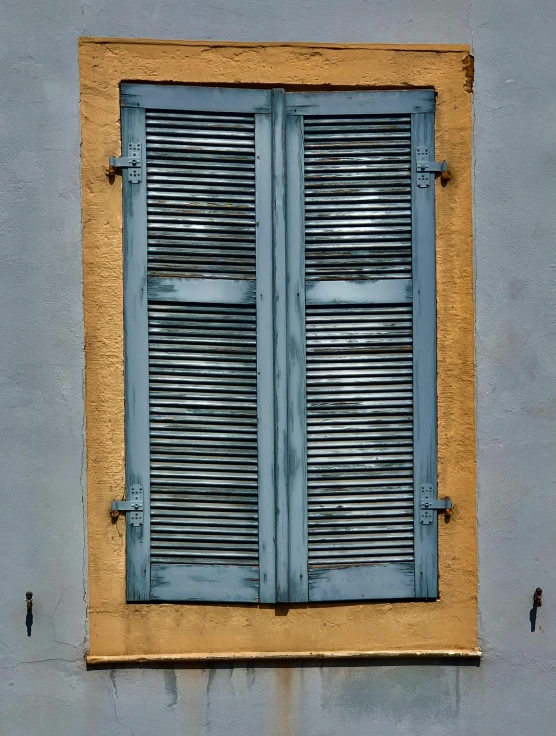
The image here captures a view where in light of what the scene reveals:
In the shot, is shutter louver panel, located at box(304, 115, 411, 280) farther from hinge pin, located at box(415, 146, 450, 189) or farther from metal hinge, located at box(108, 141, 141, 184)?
metal hinge, located at box(108, 141, 141, 184)

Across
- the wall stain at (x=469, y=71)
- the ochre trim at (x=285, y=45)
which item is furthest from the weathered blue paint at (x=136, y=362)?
the wall stain at (x=469, y=71)

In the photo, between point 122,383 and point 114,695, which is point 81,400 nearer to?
point 122,383

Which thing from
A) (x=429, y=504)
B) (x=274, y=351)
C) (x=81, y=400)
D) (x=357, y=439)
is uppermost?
(x=274, y=351)

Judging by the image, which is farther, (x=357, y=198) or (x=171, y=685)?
(x=357, y=198)

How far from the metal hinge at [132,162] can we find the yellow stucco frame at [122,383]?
0.05 meters

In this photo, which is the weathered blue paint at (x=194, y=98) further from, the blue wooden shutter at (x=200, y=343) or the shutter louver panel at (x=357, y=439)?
the shutter louver panel at (x=357, y=439)

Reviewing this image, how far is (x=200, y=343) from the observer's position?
470 centimetres

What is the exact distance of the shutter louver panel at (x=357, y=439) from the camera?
15.4 ft

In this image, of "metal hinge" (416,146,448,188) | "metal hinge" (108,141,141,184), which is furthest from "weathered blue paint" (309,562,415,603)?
"metal hinge" (108,141,141,184)

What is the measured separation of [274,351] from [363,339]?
0.39 meters

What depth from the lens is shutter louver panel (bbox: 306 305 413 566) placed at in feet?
15.4

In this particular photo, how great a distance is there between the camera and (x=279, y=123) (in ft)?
15.4

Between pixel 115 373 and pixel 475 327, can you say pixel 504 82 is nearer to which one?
pixel 475 327

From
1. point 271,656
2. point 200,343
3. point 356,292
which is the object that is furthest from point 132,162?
point 271,656
